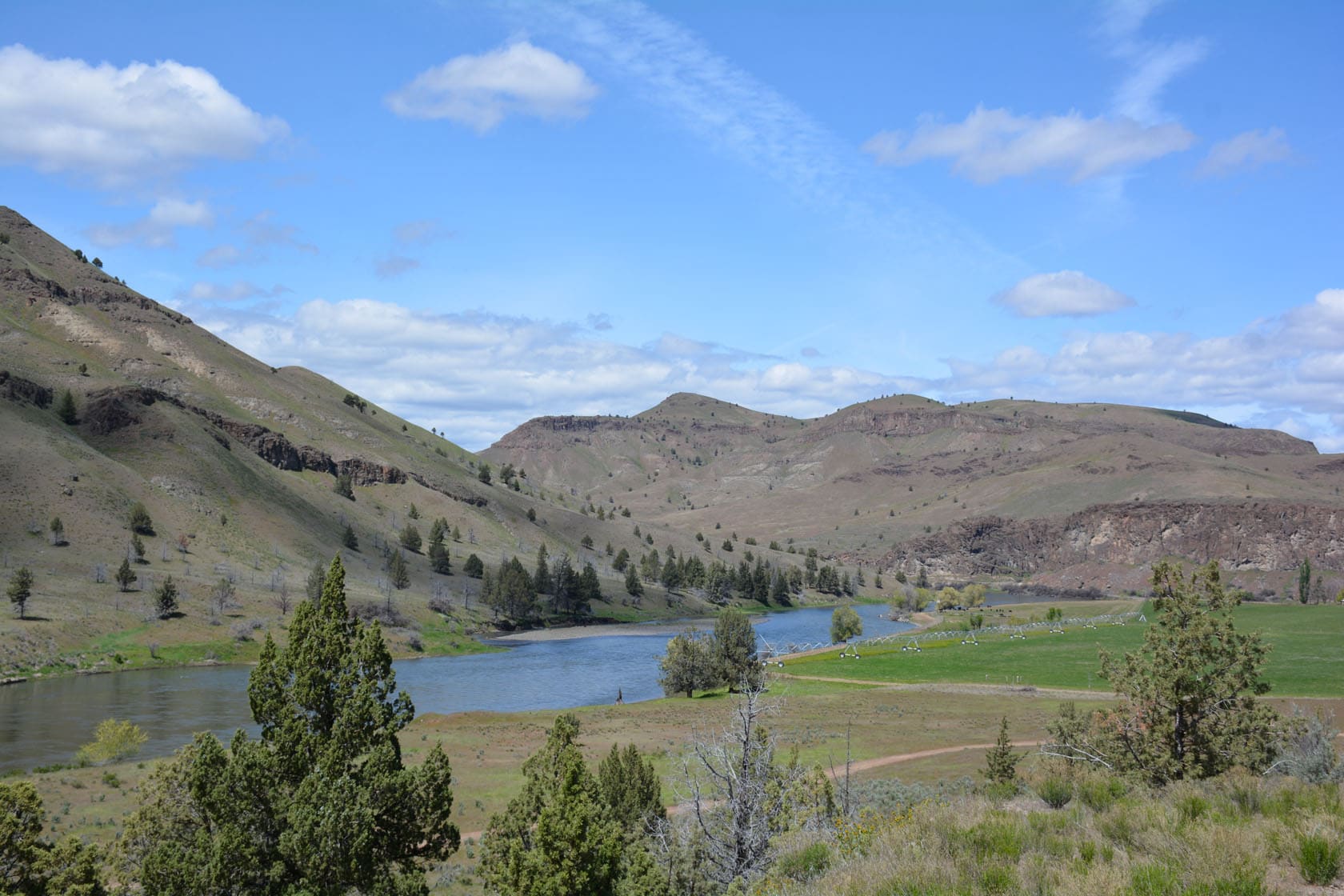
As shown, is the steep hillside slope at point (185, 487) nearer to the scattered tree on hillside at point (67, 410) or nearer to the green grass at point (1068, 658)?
the scattered tree on hillside at point (67, 410)

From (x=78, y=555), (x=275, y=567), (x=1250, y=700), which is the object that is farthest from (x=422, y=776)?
(x=275, y=567)

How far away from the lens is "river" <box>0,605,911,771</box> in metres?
50.2

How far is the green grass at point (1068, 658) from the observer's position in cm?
6109

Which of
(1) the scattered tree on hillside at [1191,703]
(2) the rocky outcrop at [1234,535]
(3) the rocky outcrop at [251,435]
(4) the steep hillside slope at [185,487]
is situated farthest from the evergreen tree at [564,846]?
(2) the rocky outcrop at [1234,535]

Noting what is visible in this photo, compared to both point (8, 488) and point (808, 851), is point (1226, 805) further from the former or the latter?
point (8, 488)

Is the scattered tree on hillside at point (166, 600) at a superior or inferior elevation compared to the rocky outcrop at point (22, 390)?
inferior

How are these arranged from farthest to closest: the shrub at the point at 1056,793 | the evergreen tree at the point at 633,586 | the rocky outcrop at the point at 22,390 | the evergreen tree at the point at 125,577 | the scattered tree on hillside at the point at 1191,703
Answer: the evergreen tree at the point at 633,586
the rocky outcrop at the point at 22,390
the evergreen tree at the point at 125,577
the scattered tree on hillside at the point at 1191,703
the shrub at the point at 1056,793

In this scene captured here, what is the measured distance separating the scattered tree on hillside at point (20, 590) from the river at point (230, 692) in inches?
387

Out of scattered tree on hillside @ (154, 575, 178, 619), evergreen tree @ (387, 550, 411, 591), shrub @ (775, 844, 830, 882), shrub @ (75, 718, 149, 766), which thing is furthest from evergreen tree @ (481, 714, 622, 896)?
evergreen tree @ (387, 550, 411, 591)

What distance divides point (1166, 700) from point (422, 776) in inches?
588

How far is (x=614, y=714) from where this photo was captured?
57219mm

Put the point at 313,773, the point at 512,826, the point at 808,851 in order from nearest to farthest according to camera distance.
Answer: the point at 808,851, the point at 313,773, the point at 512,826

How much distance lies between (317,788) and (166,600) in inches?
3205

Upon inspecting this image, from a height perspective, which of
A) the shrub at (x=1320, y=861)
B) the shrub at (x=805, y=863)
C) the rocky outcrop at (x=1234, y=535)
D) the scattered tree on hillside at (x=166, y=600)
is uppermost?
the rocky outcrop at (x=1234, y=535)
